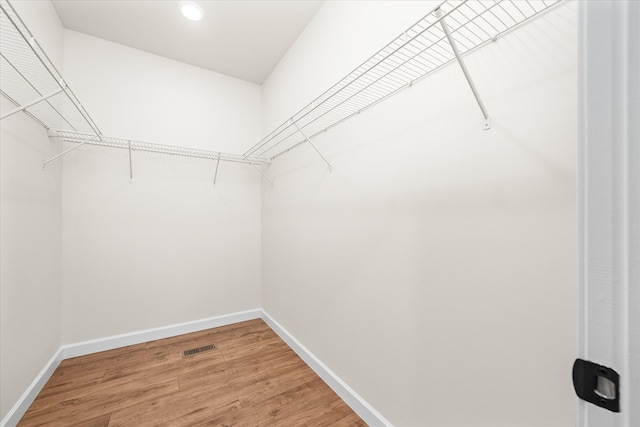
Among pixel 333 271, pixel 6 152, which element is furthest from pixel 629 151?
pixel 6 152

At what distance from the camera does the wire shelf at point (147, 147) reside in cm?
187

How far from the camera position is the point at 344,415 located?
1.45 metres

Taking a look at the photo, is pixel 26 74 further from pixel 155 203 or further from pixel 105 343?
pixel 105 343

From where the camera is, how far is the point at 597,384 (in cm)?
35

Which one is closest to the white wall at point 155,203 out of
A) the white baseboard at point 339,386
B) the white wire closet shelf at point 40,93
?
the white wire closet shelf at point 40,93

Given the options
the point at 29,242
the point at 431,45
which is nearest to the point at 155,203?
the point at 29,242

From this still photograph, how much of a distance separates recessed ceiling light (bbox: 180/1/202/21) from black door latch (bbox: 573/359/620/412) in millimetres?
2571

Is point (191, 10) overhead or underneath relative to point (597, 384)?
overhead

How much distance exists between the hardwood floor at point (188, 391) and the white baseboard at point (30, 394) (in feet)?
0.11

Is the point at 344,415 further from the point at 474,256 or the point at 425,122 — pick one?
the point at 425,122

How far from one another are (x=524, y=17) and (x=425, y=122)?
427 mm

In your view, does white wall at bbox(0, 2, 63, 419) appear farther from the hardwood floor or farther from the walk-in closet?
the hardwood floor

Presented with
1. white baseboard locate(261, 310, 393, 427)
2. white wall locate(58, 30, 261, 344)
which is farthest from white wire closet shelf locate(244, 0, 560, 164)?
white baseboard locate(261, 310, 393, 427)

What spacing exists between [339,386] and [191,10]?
2.82 metres
